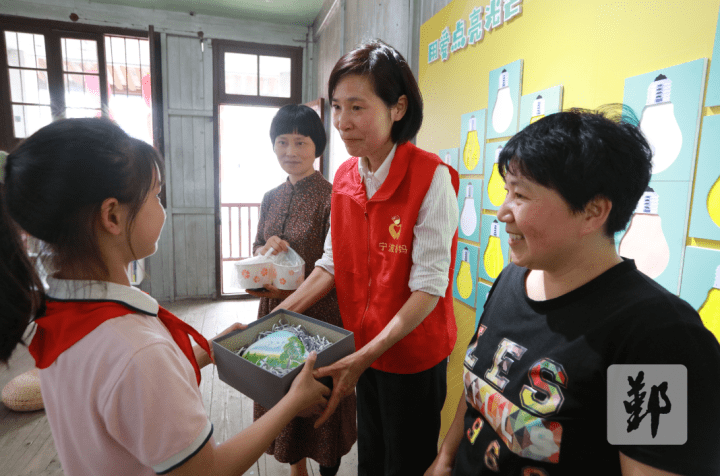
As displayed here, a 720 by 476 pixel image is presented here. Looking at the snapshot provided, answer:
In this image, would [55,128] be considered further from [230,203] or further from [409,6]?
[230,203]

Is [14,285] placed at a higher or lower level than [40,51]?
lower

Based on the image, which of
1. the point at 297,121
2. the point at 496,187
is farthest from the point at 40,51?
the point at 496,187

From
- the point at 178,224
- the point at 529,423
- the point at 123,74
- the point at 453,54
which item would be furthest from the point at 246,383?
the point at 123,74

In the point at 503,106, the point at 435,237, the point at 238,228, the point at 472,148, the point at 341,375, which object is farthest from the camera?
the point at 238,228

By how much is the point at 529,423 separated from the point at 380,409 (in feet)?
2.14

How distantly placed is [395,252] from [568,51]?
78 cm

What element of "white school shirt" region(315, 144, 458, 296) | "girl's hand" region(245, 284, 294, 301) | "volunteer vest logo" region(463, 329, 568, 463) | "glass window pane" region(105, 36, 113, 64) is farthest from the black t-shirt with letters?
"glass window pane" region(105, 36, 113, 64)

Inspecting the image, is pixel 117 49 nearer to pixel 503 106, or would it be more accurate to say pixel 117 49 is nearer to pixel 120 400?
pixel 503 106

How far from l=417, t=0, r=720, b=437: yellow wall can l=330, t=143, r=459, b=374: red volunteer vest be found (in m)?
0.45

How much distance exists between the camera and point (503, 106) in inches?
57.2

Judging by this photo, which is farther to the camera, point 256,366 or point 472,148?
point 472,148

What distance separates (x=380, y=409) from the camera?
1287mm

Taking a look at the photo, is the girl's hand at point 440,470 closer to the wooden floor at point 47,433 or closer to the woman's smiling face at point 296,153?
the wooden floor at point 47,433

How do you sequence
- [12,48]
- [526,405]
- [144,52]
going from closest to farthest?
[526,405] → [12,48] → [144,52]
